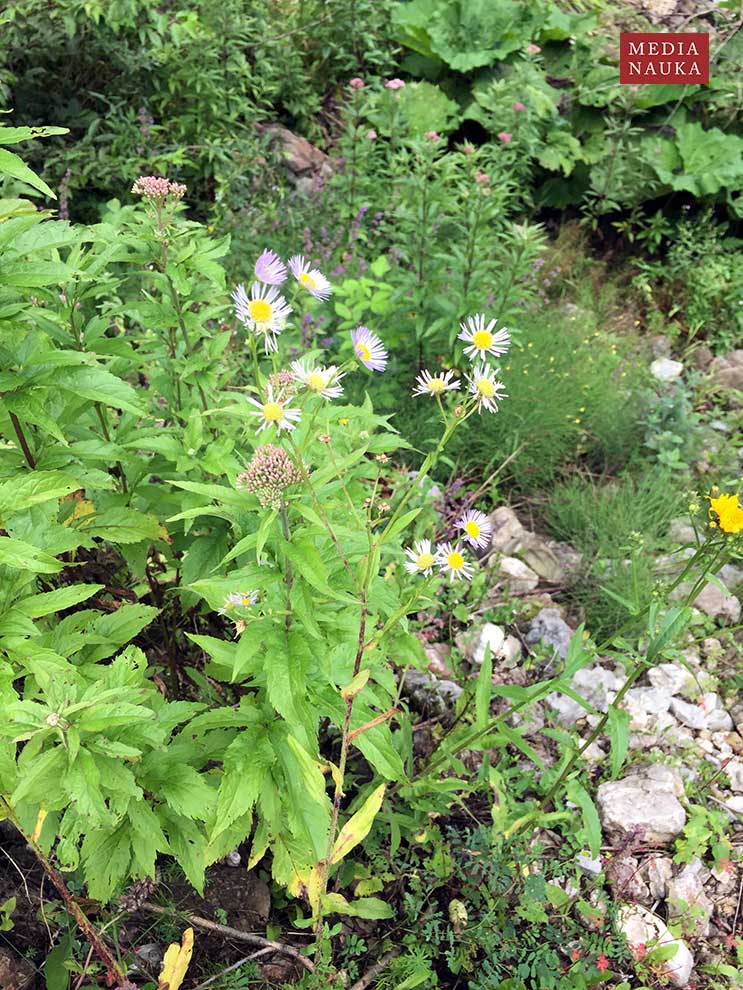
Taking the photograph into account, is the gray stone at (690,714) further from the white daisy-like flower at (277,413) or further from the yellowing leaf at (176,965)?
the white daisy-like flower at (277,413)

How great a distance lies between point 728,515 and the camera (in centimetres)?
140

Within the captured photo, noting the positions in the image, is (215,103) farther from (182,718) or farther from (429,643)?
(182,718)

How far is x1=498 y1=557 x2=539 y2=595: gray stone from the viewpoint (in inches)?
111

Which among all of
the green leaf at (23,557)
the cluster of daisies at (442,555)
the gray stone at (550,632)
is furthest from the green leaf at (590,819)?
the green leaf at (23,557)

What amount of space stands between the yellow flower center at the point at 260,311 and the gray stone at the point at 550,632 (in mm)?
1589

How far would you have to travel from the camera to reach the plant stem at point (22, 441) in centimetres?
147

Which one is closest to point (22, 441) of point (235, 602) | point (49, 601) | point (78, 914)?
point (49, 601)

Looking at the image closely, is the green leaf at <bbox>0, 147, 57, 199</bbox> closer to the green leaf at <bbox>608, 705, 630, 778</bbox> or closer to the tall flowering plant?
the tall flowering plant

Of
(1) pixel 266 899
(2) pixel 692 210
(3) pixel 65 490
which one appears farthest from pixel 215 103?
(1) pixel 266 899

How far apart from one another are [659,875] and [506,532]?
129 cm

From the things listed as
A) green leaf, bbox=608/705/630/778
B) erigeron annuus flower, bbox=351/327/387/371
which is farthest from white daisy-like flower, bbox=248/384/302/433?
green leaf, bbox=608/705/630/778

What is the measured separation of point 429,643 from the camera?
2521 mm

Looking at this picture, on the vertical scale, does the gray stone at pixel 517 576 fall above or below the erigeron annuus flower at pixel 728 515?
below

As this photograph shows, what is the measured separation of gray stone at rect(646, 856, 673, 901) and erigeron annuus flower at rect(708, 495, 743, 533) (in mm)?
1136
